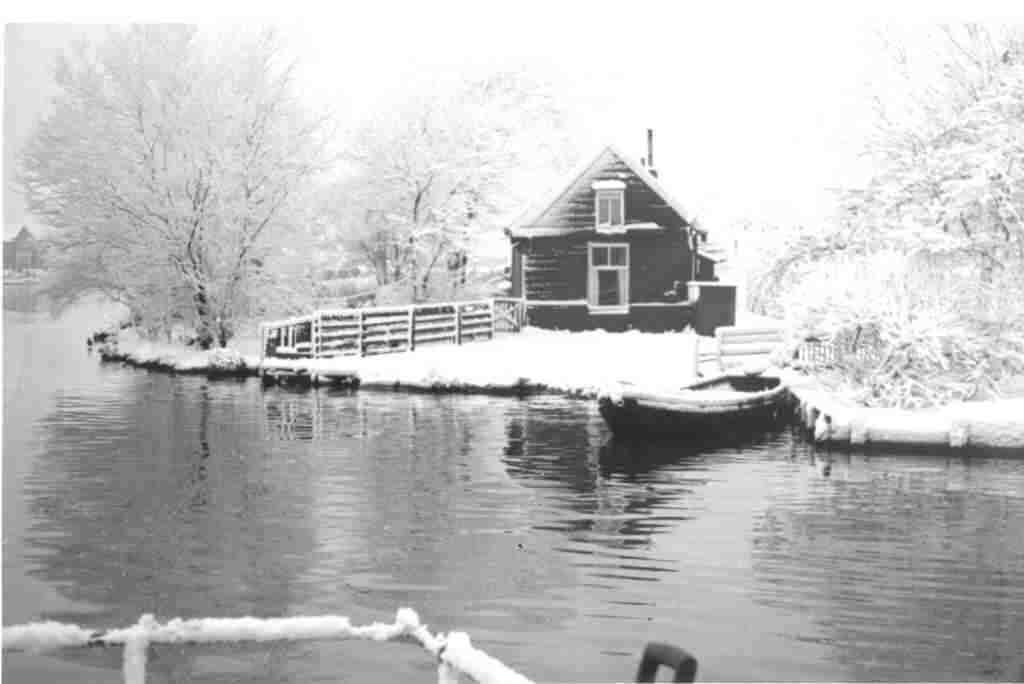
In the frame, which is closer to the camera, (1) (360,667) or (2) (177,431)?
(1) (360,667)

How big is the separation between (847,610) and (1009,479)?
4.32ft

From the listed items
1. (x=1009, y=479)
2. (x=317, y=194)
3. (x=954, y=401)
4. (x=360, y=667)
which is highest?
(x=317, y=194)

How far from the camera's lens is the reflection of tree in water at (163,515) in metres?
3.47

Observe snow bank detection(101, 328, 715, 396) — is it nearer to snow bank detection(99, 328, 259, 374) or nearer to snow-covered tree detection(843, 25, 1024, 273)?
snow bank detection(99, 328, 259, 374)

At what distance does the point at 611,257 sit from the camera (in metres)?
6.61

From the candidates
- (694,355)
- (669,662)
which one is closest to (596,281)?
(694,355)

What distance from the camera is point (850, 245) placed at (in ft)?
14.4

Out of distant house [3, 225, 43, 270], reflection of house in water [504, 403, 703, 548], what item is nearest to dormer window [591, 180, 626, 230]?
reflection of house in water [504, 403, 703, 548]

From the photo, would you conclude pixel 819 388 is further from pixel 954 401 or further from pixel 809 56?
pixel 809 56

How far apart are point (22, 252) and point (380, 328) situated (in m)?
1.77

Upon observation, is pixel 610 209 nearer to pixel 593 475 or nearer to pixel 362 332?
pixel 362 332

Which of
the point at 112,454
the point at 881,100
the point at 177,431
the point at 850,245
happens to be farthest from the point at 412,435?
the point at 881,100

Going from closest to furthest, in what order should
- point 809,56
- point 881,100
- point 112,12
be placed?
point 112,12 → point 809,56 → point 881,100

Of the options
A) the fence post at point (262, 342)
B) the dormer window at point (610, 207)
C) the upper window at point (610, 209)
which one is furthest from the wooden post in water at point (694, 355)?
the upper window at point (610, 209)
